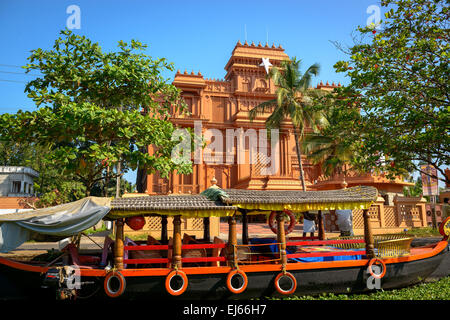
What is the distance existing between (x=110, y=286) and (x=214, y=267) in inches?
79.6

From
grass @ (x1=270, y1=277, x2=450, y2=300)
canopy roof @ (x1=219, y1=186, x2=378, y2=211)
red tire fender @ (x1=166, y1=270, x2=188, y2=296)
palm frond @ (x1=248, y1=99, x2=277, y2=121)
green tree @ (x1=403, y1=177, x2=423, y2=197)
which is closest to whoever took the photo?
red tire fender @ (x1=166, y1=270, x2=188, y2=296)

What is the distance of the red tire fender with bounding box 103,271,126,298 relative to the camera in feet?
19.9

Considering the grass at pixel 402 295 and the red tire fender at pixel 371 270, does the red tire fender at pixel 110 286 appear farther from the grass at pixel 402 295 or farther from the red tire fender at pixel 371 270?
the red tire fender at pixel 371 270

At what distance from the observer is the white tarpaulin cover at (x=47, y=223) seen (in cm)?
598

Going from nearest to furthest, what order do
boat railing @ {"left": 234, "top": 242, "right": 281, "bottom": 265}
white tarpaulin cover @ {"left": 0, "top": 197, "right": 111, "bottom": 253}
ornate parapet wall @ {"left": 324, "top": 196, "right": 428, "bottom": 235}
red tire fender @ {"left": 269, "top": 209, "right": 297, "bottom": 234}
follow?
white tarpaulin cover @ {"left": 0, "top": 197, "right": 111, "bottom": 253}
boat railing @ {"left": 234, "top": 242, "right": 281, "bottom": 265}
red tire fender @ {"left": 269, "top": 209, "right": 297, "bottom": 234}
ornate parapet wall @ {"left": 324, "top": 196, "right": 428, "bottom": 235}

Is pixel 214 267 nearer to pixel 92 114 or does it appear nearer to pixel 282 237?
pixel 282 237

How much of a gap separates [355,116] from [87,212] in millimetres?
9279

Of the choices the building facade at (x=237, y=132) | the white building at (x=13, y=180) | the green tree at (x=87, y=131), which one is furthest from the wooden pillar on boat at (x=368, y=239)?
the white building at (x=13, y=180)

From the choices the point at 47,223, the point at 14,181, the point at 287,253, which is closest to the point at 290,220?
the point at 287,253

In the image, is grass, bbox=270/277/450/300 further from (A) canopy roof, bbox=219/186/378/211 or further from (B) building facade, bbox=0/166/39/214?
(B) building facade, bbox=0/166/39/214

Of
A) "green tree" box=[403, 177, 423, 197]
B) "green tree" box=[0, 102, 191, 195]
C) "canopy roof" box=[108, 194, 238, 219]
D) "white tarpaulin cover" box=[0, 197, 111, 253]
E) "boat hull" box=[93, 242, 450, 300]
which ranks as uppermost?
"green tree" box=[0, 102, 191, 195]

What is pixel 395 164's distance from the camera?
1201 centimetres

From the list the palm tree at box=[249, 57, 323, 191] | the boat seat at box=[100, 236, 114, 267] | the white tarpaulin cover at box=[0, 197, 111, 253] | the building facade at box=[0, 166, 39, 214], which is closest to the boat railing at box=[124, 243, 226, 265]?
the boat seat at box=[100, 236, 114, 267]

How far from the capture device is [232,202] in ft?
21.5
